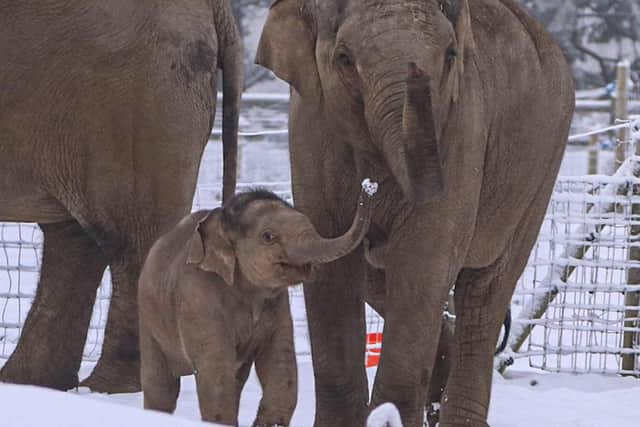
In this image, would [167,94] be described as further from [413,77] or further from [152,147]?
[413,77]

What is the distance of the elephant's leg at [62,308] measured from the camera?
23.4ft

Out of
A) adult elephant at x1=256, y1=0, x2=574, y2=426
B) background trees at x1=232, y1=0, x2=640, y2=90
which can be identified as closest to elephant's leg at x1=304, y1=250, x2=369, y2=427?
adult elephant at x1=256, y1=0, x2=574, y2=426

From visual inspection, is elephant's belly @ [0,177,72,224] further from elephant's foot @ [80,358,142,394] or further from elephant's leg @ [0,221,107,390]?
elephant's foot @ [80,358,142,394]

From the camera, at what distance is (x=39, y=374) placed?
23.3 ft

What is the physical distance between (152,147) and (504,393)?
7.48 feet

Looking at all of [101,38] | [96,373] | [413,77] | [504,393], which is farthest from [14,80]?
[504,393]

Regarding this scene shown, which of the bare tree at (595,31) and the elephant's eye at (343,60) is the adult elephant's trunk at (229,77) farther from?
the bare tree at (595,31)

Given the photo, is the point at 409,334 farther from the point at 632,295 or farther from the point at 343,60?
the point at 632,295

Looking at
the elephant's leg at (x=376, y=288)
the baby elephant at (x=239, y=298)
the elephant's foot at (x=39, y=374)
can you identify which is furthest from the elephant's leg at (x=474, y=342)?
the elephant's foot at (x=39, y=374)

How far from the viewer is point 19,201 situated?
668 cm

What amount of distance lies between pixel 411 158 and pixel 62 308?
8.92ft

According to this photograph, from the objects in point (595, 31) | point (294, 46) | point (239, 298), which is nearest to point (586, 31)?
point (595, 31)

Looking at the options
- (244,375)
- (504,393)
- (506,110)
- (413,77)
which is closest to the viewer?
(413,77)

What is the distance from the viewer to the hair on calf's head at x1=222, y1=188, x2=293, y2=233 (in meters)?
5.08
